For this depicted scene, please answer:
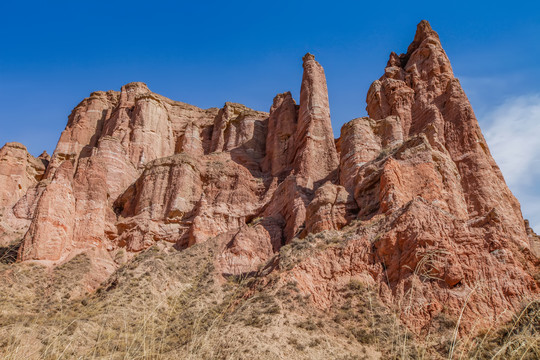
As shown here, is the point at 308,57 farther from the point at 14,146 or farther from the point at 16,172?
the point at 14,146

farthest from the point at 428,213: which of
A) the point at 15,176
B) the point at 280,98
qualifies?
the point at 15,176

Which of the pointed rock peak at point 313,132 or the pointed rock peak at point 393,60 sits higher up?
the pointed rock peak at point 393,60

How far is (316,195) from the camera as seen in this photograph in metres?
35.2

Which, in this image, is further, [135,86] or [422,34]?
[135,86]

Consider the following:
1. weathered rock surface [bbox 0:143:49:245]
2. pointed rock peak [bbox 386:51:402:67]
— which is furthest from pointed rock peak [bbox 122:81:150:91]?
pointed rock peak [bbox 386:51:402:67]

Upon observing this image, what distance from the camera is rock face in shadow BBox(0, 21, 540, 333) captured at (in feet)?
74.9

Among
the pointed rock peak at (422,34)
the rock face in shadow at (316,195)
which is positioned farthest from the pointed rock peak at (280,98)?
the pointed rock peak at (422,34)

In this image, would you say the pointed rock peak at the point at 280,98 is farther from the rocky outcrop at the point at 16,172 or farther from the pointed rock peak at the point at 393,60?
the rocky outcrop at the point at 16,172

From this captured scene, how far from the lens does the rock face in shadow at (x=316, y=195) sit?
22.8m

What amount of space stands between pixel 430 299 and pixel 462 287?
1.52m

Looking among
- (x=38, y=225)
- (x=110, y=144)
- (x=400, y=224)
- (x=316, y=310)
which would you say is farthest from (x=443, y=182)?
(x=110, y=144)

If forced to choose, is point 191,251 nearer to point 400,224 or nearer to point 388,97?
point 400,224

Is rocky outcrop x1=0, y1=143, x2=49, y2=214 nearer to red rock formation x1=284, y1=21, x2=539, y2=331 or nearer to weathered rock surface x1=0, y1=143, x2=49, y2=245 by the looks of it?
weathered rock surface x1=0, y1=143, x2=49, y2=245

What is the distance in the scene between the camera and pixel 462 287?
69.7 ft
